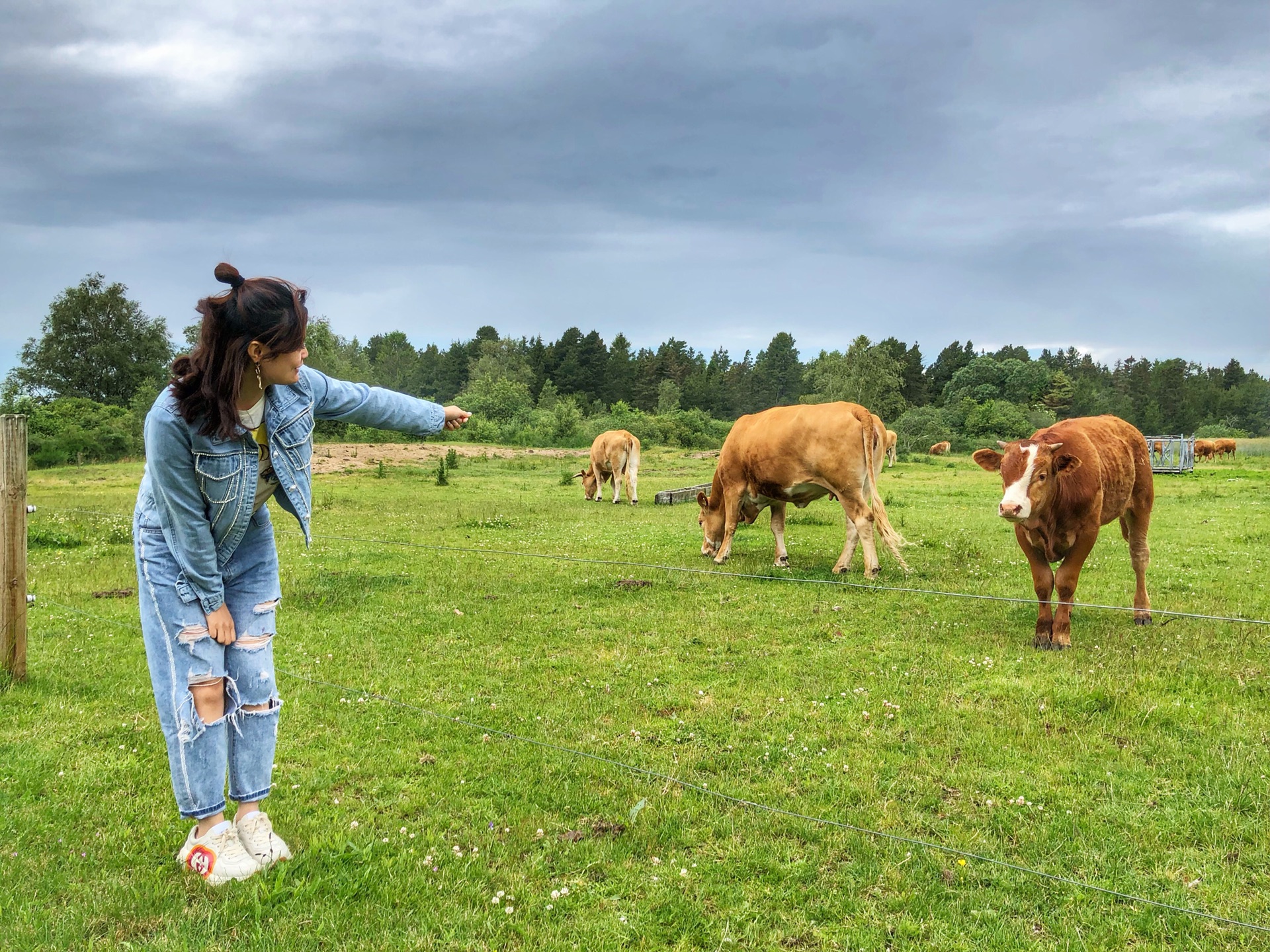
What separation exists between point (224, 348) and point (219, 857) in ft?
7.85

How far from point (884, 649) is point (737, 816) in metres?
3.77

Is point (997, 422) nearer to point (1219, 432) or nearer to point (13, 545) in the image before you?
point (1219, 432)

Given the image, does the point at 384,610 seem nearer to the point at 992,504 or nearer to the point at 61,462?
the point at 992,504

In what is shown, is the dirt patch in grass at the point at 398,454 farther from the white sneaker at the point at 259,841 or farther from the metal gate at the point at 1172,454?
the white sneaker at the point at 259,841

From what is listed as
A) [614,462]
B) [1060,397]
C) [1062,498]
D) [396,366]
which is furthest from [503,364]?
[1062,498]

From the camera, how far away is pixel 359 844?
424 centimetres

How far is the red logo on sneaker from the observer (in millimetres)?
3811

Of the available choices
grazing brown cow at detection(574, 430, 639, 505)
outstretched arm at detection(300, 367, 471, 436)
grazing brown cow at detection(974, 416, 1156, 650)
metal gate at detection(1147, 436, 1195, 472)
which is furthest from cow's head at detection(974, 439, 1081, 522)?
metal gate at detection(1147, 436, 1195, 472)

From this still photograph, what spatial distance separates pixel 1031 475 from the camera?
772 centimetres

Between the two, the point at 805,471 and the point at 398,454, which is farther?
the point at 398,454

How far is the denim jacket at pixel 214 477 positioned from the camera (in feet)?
11.3

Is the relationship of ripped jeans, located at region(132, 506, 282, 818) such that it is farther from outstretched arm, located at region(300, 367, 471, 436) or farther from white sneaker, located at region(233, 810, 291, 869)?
outstretched arm, located at region(300, 367, 471, 436)

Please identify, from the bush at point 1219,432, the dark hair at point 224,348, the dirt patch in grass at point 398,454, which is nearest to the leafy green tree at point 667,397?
the dirt patch in grass at point 398,454

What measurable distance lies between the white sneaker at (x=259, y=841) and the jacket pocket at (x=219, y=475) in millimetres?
1631
